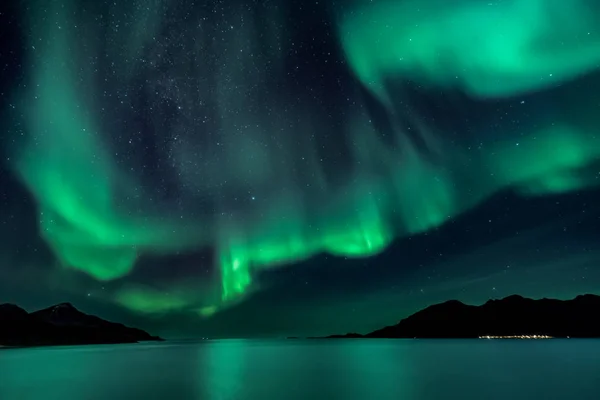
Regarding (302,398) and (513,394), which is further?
(513,394)

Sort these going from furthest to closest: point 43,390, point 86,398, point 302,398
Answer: point 43,390 → point 86,398 → point 302,398

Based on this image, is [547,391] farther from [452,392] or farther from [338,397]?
[338,397]

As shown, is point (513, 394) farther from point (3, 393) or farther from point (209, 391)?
point (3, 393)

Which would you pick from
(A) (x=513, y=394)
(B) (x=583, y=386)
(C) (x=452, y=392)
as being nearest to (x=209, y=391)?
(C) (x=452, y=392)

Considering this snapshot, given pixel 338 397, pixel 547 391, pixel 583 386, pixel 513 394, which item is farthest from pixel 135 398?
pixel 583 386

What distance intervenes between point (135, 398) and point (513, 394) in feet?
82.9

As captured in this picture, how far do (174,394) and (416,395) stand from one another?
1692 cm

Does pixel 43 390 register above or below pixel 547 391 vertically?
above

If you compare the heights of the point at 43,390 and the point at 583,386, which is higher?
the point at 43,390

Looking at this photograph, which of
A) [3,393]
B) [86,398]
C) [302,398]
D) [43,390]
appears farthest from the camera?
[43,390]

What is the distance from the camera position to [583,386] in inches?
1375

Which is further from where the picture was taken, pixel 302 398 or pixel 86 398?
pixel 86 398

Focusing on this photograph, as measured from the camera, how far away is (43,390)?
3784 centimetres

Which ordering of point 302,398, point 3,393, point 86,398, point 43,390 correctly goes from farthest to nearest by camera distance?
point 43,390 < point 3,393 < point 86,398 < point 302,398
